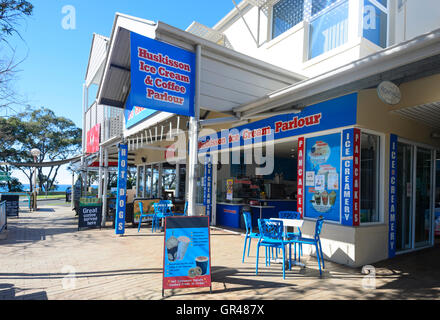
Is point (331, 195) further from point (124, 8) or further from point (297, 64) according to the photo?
point (124, 8)

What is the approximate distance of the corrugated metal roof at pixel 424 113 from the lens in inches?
208

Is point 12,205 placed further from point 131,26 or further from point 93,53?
point 131,26

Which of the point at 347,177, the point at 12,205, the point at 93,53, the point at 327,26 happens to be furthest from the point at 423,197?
the point at 93,53

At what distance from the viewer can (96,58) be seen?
13219 millimetres

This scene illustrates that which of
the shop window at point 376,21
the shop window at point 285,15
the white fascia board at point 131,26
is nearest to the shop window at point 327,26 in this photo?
the shop window at point 376,21

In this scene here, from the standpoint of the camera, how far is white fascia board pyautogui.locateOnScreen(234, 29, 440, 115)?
342 cm

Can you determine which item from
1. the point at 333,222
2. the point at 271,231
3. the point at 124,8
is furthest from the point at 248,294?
the point at 124,8

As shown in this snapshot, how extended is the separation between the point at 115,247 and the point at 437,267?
6158 millimetres

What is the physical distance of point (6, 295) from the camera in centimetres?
344

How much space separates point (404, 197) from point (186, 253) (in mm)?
5170

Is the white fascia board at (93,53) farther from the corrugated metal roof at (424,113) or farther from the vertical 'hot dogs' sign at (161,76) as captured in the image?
the corrugated metal roof at (424,113)

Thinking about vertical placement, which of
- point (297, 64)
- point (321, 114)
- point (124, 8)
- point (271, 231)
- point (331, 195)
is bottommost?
point (271, 231)

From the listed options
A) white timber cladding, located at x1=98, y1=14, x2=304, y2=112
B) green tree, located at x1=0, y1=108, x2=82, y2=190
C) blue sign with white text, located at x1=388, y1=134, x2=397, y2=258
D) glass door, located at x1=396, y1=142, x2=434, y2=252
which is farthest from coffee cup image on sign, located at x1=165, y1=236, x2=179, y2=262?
green tree, located at x1=0, y1=108, x2=82, y2=190

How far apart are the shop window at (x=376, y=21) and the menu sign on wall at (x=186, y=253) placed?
5951mm
